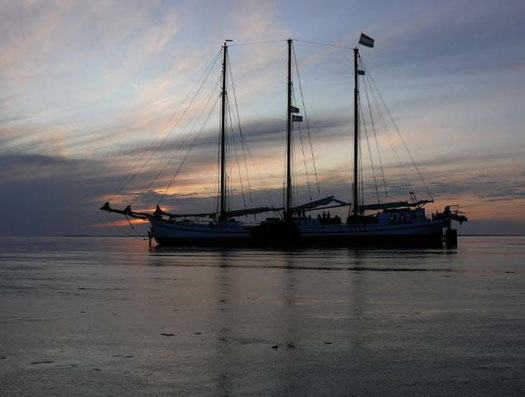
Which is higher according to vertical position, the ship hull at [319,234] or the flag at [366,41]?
the flag at [366,41]

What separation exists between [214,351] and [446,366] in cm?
434

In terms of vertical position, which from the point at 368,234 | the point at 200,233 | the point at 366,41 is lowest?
the point at 368,234

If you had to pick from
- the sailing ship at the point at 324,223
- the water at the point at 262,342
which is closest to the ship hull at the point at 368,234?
the sailing ship at the point at 324,223

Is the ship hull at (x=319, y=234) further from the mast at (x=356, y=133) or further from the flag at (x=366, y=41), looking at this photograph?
the flag at (x=366, y=41)

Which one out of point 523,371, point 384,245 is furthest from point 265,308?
point 384,245

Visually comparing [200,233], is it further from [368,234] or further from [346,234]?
[368,234]

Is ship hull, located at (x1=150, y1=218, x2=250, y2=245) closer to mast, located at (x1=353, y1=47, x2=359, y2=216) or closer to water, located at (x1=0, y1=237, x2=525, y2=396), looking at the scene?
mast, located at (x1=353, y1=47, x2=359, y2=216)

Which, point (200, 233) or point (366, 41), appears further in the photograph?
point (200, 233)

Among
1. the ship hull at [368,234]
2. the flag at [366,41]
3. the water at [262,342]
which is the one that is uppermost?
the flag at [366,41]

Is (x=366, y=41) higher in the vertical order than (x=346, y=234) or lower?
higher

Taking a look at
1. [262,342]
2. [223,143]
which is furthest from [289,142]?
[262,342]

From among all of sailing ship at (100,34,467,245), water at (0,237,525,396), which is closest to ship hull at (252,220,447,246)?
sailing ship at (100,34,467,245)

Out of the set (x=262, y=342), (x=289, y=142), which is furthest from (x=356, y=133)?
(x=262, y=342)

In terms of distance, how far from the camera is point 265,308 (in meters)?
19.5
